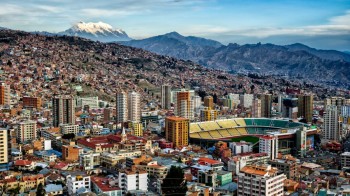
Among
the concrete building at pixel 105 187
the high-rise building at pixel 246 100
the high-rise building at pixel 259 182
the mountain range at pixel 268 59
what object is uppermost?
the mountain range at pixel 268 59

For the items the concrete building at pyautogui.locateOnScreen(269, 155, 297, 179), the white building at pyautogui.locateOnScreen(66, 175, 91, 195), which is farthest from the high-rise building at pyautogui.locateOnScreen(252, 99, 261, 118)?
the white building at pyautogui.locateOnScreen(66, 175, 91, 195)

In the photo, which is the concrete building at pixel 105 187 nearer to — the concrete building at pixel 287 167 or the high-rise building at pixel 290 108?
the concrete building at pixel 287 167

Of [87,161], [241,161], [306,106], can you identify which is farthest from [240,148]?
[306,106]

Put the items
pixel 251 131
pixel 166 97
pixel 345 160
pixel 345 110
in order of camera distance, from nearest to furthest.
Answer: pixel 345 160 < pixel 251 131 < pixel 345 110 < pixel 166 97

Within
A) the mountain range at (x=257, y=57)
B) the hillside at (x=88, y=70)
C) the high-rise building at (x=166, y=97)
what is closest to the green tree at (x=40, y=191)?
the hillside at (x=88, y=70)

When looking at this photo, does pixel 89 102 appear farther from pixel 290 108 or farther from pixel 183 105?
pixel 290 108
